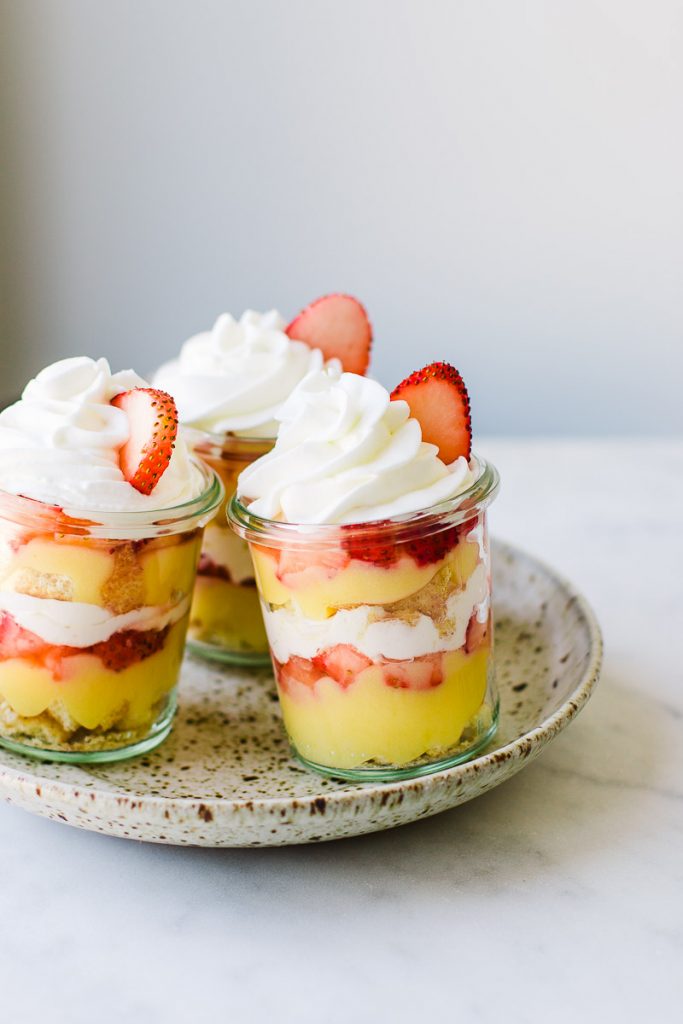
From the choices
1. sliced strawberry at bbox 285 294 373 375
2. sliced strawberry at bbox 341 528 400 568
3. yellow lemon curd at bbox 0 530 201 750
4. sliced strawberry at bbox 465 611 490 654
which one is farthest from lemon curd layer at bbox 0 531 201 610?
sliced strawberry at bbox 285 294 373 375

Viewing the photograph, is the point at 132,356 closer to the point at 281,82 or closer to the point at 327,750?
the point at 281,82

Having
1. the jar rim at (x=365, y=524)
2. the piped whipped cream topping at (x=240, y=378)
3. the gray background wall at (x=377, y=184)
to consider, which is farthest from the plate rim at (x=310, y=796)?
the gray background wall at (x=377, y=184)

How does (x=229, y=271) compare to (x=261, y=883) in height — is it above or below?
above

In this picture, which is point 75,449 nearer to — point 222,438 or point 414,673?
point 222,438

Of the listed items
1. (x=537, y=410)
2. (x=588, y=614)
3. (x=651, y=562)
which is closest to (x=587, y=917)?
(x=588, y=614)

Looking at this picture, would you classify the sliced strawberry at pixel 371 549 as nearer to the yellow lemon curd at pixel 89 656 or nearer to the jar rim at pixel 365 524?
the jar rim at pixel 365 524

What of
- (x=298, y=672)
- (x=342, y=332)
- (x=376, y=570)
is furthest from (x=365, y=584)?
(x=342, y=332)

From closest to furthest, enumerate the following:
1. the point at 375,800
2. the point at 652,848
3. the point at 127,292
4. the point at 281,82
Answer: the point at 375,800
the point at 652,848
the point at 281,82
the point at 127,292
